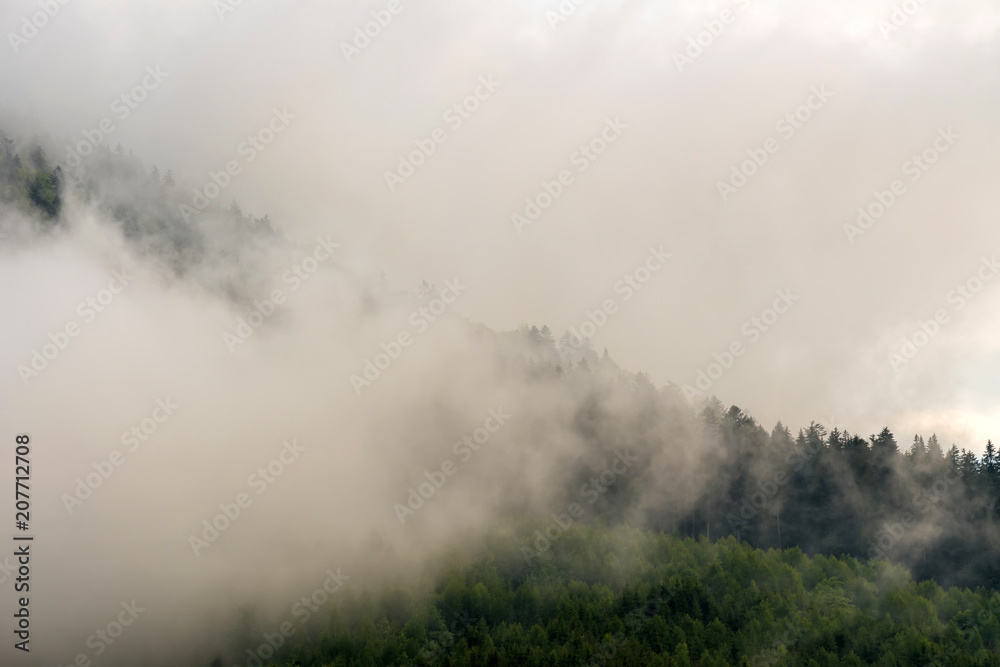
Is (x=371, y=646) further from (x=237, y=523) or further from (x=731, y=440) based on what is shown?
(x=731, y=440)

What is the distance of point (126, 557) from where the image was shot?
477ft

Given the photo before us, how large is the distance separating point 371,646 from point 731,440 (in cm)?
8605

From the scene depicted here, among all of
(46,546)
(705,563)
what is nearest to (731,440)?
(705,563)

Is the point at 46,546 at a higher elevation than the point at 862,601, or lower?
lower

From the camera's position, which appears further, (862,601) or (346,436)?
(346,436)

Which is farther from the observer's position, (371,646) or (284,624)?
(284,624)

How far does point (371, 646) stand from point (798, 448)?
305ft

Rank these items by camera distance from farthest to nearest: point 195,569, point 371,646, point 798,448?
point 798,448 → point 195,569 → point 371,646

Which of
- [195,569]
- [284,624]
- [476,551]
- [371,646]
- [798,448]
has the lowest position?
[195,569]

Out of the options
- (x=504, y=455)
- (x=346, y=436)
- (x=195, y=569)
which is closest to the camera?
(x=195, y=569)

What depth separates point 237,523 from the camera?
16450 cm

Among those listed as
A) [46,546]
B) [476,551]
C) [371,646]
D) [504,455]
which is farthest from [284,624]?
[504,455]

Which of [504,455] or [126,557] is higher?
[504,455]

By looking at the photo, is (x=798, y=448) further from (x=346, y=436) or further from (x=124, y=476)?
(x=124, y=476)
